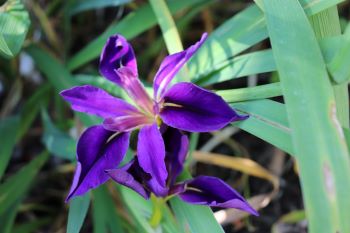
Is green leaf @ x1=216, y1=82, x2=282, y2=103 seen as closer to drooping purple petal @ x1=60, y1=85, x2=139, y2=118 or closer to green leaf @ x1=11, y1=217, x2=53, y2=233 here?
drooping purple petal @ x1=60, y1=85, x2=139, y2=118

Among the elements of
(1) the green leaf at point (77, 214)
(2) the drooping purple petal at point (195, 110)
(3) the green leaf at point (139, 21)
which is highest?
(3) the green leaf at point (139, 21)

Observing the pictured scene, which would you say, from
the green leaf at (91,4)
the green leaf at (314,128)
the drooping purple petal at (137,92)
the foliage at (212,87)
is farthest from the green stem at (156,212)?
the green leaf at (91,4)

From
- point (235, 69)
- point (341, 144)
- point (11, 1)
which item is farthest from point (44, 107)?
point (341, 144)

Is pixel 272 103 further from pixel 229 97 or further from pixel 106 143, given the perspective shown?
pixel 106 143

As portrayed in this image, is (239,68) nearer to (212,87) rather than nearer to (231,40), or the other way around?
(231,40)

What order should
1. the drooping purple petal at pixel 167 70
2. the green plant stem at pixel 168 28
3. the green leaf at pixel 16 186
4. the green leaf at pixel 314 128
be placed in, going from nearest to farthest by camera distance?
the green leaf at pixel 314 128 < the drooping purple petal at pixel 167 70 < the green plant stem at pixel 168 28 < the green leaf at pixel 16 186

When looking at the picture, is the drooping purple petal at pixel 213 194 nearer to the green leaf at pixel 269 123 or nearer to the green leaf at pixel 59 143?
the green leaf at pixel 269 123

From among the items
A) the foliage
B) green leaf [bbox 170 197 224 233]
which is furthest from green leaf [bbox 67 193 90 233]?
green leaf [bbox 170 197 224 233]

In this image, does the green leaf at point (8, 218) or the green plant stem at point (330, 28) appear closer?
the green plant stem at point (330, 28)
